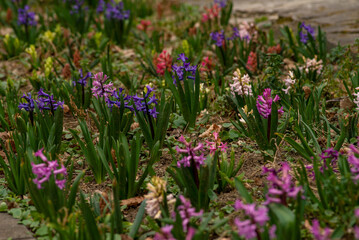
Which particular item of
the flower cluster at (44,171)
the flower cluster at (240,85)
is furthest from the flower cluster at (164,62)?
the flower cluster at (44,171)

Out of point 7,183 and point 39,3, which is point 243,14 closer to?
point 39,3

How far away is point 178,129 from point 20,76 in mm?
2124

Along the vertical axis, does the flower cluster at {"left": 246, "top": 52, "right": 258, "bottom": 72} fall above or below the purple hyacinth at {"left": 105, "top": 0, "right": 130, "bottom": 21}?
below

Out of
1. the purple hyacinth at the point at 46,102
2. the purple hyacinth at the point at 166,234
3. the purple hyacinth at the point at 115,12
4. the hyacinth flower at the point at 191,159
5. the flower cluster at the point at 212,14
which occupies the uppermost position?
the purple hyacinth at the point at 115,12

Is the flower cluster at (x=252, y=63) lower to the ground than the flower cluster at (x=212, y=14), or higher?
lower

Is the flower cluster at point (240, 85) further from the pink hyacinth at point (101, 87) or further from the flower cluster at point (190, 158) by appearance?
the flower cluster at point (190, 158)

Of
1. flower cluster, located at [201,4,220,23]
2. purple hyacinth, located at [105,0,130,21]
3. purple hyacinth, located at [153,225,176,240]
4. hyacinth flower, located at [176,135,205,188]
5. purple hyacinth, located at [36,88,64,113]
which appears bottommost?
purple hyacinth, located at [153,225,176,240]

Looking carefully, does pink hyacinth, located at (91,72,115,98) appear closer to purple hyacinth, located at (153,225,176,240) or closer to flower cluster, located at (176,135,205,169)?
flower cluster, located at (176,135,205,169)

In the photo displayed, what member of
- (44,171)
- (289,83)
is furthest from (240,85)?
(44,171)

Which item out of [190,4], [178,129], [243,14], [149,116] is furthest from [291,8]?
[149,116]

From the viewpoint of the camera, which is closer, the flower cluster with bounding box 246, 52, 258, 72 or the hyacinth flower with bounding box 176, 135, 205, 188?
the hyacinth flower with bounding box 176, 135, 205, 188

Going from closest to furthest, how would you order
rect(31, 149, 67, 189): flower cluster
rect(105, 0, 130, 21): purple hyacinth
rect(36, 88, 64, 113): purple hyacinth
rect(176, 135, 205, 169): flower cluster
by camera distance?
rect(31, 149, 67, 189): flower cluster
rect(176, 135, 205, 169): flower cluster
rect(36, 88, 64, 113): purple hyacinth
rect(105, 0, 130, 21): purple hyacinth

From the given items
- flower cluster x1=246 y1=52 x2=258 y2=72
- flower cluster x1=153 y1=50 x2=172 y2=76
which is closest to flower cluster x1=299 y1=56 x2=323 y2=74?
flower cluster x1=246 y1=52 x2=258 y2=72

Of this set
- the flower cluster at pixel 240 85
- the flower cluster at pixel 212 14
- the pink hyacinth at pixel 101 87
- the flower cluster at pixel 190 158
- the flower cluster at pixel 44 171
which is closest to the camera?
the flower cluster at pixel 44 171
